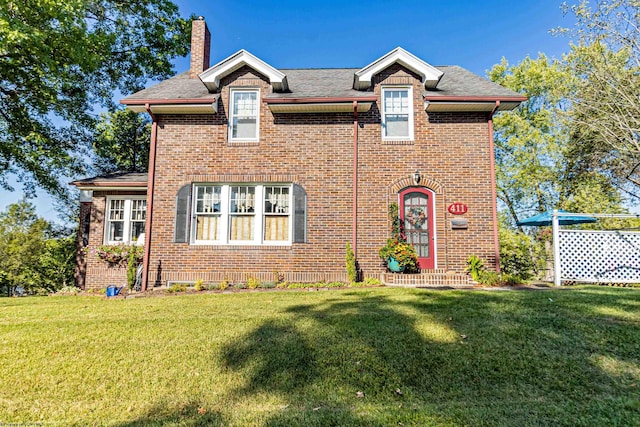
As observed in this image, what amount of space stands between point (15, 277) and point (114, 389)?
13.1m

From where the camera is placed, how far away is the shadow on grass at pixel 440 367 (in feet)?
9.24

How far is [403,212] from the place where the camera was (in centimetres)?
951

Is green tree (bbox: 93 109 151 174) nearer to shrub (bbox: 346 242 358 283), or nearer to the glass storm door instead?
shrub (bbox: 346 242 358 283)

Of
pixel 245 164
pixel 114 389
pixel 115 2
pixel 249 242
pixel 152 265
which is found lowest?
pixel 114 389

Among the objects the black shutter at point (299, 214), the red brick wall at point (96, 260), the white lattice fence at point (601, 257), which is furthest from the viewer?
the red brick wall at point (96, 260)

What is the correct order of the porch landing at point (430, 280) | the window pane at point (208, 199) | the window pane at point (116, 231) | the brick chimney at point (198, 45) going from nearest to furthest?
the porch landing at point (430, 280), the window pane at point (208, 199), the window pane at point (116, 231), the brick chimney at point (198, 45)

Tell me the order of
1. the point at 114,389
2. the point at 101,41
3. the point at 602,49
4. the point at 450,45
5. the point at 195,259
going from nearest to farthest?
the point at 114,389
the point at 195,259
the point at 602,49
the point at 101,41
the point at 450,45

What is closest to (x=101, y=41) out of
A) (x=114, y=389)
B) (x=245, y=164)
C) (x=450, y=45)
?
(x=245, y=164)

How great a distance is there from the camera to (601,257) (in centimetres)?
880

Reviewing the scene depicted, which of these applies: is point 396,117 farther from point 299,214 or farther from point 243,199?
point 243,199

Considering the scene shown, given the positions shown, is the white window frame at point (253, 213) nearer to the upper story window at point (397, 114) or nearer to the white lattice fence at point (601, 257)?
the upper story window at point (397, 114)

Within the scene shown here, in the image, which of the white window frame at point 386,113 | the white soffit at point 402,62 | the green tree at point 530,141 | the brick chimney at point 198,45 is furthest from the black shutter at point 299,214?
the green tree at point 530,141

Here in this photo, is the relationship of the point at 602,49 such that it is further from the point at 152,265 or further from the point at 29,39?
the point at 29,39

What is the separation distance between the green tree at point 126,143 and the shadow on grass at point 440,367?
62.4ft
